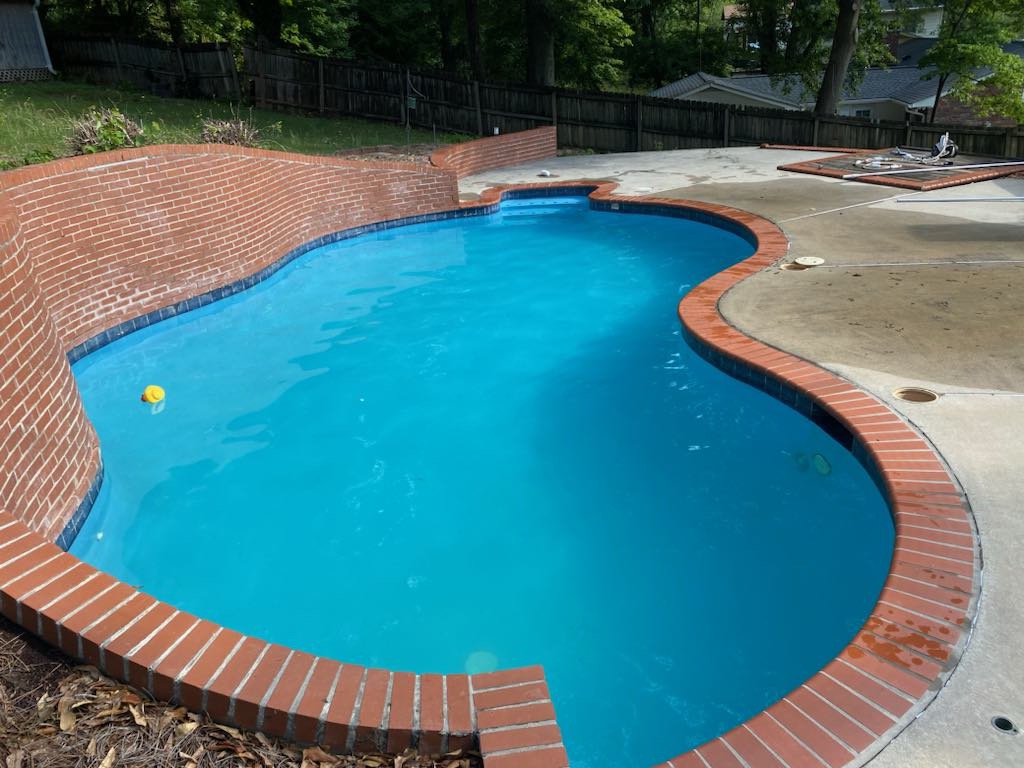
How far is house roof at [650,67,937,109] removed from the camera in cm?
2961

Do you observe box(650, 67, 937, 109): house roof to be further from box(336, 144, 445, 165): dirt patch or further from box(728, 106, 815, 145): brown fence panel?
box(336, 144, 445, 165): dirt patch

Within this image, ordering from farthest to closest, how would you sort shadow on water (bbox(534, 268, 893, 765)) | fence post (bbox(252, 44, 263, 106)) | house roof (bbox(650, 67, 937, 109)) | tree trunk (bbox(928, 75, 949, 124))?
1. house roof (bbox(650, 67, 937, 109))
2. tree trunk (bbox(928, 75, 949, 124))
3. fence post (bbox(252, 44, 263, 106))
4. shadow on water (bbox(534, 268, 893, 765))

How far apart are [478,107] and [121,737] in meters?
17.9

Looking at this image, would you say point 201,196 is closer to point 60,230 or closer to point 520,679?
point 60,230

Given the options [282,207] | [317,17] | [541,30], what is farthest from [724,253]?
[317,17]

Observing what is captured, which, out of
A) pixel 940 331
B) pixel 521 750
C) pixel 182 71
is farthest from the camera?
pixel 182 71

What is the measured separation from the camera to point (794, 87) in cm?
3378

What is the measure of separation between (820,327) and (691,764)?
4.31m

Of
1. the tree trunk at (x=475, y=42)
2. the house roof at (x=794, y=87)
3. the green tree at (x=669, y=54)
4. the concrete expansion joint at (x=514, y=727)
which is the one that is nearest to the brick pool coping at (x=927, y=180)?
the tree trunk at (x=475, y=42)

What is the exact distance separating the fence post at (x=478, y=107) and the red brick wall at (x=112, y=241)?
Answer: 6800 mm

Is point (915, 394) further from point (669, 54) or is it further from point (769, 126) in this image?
point (669, 54)

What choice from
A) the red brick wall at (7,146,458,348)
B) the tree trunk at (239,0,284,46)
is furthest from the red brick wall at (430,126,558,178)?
the tree trunk at (239,0,284,46)

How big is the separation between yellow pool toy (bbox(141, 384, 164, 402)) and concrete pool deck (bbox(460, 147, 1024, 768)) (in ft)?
17.0

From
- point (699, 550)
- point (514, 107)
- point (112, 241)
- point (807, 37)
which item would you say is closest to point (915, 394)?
point (699, 550)
